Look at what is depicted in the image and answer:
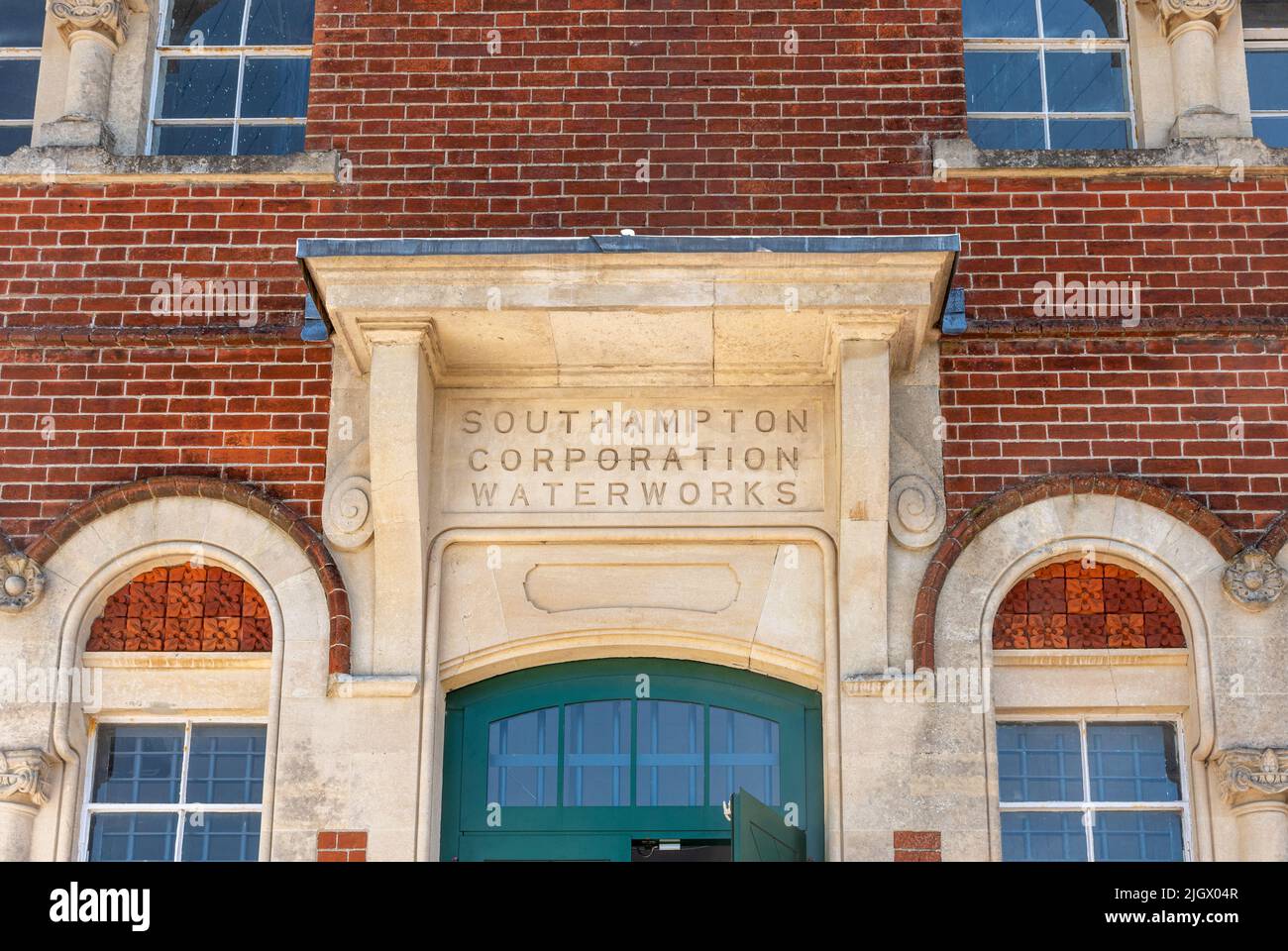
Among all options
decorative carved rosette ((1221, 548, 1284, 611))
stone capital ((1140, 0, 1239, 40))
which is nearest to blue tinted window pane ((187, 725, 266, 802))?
decorative carved rosette ((1221, 548, 1284, 611))

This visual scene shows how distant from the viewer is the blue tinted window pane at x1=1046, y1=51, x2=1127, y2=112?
40.7 feet

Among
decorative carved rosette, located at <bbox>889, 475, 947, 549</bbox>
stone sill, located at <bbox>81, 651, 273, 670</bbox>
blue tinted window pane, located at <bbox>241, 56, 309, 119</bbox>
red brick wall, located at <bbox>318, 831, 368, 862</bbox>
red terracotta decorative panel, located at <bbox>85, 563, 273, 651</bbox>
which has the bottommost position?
red brick wall, located at <bbox>318, 831, 368, 862</bbox>

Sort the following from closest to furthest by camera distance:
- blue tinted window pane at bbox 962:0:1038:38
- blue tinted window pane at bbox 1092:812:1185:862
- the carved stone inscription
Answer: blue tinted window pane at bbox 1092:812:1185:862
the carved stone inscription
blue tinted window pane at bbox 962:0:1038:38

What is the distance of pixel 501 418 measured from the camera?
11586 millimetres

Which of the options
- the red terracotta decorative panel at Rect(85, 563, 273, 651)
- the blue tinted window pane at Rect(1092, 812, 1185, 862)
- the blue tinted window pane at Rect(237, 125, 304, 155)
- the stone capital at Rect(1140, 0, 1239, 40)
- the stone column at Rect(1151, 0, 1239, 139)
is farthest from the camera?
the blue tinted window pane at Rect(237, 125, 304, 155)

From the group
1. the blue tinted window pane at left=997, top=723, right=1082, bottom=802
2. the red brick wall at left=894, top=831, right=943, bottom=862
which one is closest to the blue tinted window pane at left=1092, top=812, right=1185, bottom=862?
the blue tinted window pane at left=997, top=723, right=1082, bottom=802

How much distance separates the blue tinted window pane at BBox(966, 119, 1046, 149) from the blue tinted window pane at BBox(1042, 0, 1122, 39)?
0.60 m

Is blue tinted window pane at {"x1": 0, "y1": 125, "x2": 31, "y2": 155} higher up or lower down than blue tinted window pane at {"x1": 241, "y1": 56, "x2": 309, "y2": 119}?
lower down

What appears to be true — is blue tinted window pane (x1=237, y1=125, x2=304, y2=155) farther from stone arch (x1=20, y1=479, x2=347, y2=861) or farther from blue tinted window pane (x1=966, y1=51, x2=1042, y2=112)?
blue tinted window pane (x1=966, y1=51, x2=1042, y2=112)

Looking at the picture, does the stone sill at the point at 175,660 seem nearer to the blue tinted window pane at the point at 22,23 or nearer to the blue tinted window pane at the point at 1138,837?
the blue tinted window pane at the point at 22,23

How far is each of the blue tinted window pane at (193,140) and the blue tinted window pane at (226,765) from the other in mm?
3220

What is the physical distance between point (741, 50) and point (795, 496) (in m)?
2.48

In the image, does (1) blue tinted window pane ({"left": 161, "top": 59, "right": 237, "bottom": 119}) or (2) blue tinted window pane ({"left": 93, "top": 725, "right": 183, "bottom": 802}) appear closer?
(2) blue tinted window pane ({"left": 93, "top": 725, "right": 183, "bottom": 802})
